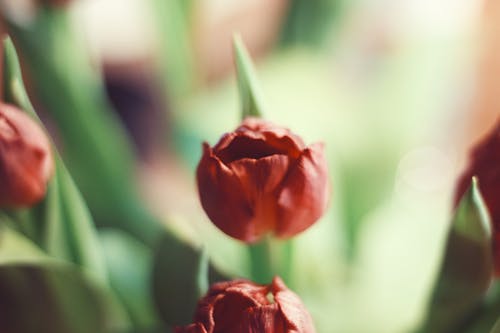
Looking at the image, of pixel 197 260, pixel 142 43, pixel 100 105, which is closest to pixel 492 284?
pixel 197 260

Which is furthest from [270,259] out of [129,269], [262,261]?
[129,269]

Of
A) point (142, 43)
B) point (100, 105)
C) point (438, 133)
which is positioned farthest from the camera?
point (142, 43)

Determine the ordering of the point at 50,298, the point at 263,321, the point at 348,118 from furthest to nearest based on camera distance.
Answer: the point at 348,118 < the point at 50,298 < the point at 263,321

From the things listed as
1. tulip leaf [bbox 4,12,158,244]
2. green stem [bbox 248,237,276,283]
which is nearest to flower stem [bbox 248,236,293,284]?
green stem [bbox 248,237,276,283]

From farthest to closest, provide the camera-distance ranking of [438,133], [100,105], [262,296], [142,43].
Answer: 1. [142,43]
2. [438,133]
3. [100,105]
4. [262,296]

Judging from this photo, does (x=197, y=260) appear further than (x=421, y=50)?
No

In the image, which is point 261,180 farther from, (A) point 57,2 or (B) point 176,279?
(A) point 57,2

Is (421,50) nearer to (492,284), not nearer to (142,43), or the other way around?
(492,284)
